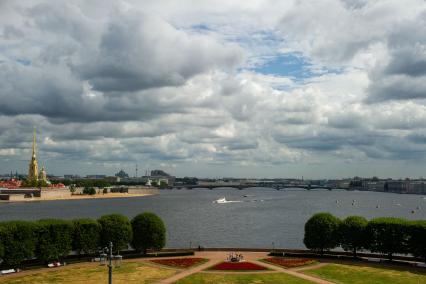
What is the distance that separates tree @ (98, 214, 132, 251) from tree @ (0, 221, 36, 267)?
10027 mm

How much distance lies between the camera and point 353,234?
69.9 m

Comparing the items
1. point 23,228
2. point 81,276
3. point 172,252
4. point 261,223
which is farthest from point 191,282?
point 261,223

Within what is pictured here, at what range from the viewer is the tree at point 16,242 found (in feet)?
198

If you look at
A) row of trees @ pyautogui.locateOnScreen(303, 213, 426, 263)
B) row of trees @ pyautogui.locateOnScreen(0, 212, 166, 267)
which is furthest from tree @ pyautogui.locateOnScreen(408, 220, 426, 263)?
row of trees @ pyautogui.locateOnScreen(0, 212, 166, 267)

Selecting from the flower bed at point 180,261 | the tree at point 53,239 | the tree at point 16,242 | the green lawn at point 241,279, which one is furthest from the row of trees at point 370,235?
the tree at point 16,242

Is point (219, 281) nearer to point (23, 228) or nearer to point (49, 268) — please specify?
point (49, 268)

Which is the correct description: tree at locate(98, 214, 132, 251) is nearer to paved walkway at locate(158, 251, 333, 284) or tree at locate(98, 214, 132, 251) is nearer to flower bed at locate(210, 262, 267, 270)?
paved walkway at locate(158, 251, 333, 284)

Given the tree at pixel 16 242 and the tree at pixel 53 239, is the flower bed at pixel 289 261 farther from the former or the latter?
the tree at pixel 16 242

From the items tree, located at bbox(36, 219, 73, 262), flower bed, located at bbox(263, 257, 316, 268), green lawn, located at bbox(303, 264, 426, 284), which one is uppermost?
tree, located at bbox(36, 219, 73, 262)

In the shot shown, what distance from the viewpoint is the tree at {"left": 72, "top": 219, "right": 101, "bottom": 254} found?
67312 millimetres

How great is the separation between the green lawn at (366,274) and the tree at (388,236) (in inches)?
241

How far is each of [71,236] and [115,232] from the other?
611 centimetres

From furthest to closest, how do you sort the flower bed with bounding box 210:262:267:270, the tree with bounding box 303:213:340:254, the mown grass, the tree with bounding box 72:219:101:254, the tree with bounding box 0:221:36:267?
the tree with bounding box 303:213:340:254
the tree with bounding box 72:219:101:254
the tree with bounding box 0:221:36:267
the flower bed with bounding box 210:262:267:270
the mown grass

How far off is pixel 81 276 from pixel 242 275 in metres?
18.4
